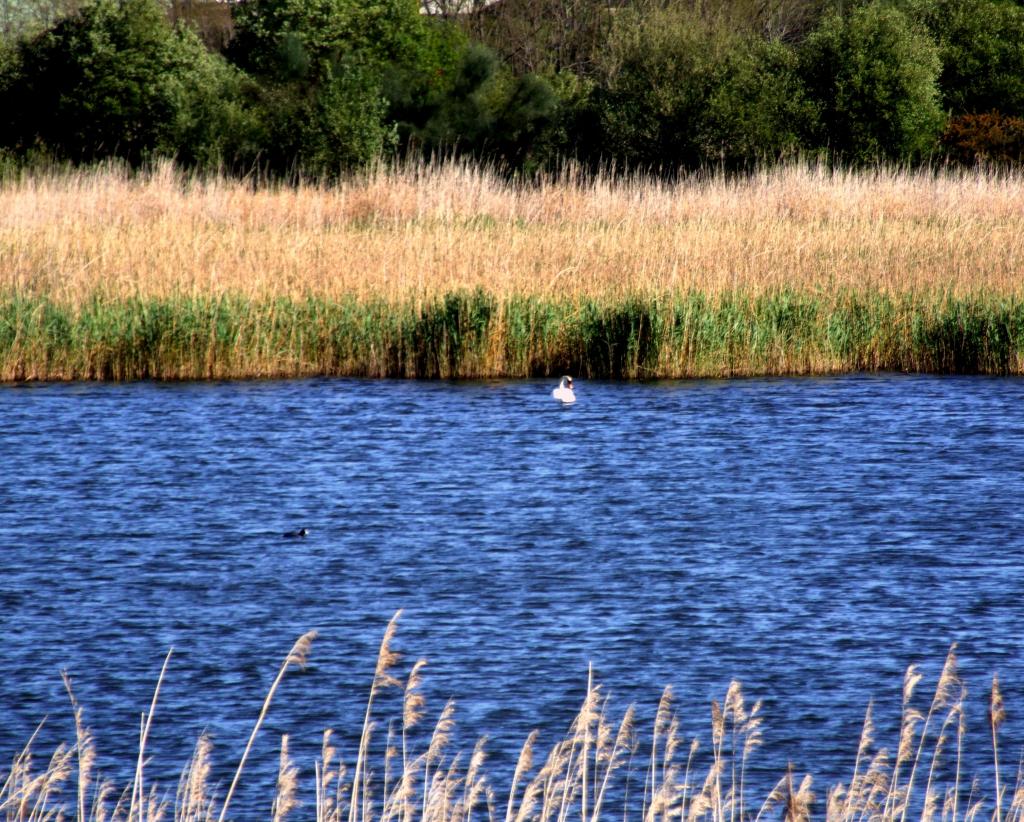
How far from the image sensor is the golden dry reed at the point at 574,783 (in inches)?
221

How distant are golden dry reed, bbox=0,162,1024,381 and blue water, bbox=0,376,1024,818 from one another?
74 cm

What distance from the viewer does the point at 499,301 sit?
59.6 ft

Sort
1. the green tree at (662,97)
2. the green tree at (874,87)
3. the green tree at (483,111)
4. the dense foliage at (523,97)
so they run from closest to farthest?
1. the dense foliage at (523,97)
2. the green tree at (874,87)
3. the green tree at (662,97)
4. the green tree at (483,111)

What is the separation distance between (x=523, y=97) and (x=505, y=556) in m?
28.9

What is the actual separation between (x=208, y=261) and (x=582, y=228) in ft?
17.7

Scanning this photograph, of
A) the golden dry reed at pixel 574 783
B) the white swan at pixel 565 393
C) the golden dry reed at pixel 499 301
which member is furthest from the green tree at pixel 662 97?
the golden dry reed at pixel 574 783

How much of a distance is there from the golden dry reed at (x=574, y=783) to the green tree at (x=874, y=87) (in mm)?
29938

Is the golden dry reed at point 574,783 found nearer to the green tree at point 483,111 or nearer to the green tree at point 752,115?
the green tree at point 752,115

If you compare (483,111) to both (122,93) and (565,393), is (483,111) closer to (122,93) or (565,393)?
(122,93)

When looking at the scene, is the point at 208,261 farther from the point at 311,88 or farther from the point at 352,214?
the point at 311,88

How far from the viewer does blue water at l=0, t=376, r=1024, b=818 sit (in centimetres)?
775

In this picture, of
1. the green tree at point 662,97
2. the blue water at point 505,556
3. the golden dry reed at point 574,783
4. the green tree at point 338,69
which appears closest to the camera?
the golden dry reed at point 574,783

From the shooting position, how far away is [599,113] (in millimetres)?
38438

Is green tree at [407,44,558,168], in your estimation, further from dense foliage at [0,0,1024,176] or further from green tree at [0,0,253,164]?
green tree at [0,0,253,164]
